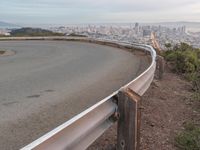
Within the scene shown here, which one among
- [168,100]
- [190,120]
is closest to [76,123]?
[190,120]

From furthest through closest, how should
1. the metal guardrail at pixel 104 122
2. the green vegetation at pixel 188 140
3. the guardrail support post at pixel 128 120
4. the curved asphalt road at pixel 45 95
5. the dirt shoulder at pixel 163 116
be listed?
the curved asphalt road at pixel 45 95, the dirt shoulder at pixel 163 116, the green vegetation at pixel 188 140, the guardrail support post at pixel 128 120, the metal guardrail at pixel 104 122

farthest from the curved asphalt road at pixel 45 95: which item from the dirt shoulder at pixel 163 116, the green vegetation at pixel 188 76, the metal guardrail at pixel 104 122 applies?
the green vegetation at pixel 188 76

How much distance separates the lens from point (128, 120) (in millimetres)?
3871

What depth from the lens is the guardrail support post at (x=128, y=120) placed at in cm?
384

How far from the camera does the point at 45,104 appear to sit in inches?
271

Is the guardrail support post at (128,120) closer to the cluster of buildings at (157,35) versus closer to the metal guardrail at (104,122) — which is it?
the metal guardrail at (104,122)

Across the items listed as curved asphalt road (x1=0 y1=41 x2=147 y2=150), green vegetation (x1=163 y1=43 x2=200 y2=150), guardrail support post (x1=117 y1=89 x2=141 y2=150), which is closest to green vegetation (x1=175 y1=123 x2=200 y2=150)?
green vegetation (x1=163 y1=43 x2=200 y2=150)

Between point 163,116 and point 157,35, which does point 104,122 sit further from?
point 157,35

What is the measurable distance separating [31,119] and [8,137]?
0.95 m

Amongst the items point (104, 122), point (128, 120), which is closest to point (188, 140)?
point (128, 120)

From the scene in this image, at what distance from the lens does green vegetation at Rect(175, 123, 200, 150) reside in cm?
479

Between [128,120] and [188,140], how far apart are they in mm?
1541

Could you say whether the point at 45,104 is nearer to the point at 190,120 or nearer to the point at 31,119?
the point at 31,119

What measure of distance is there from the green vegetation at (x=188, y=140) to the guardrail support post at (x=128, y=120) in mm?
1205
